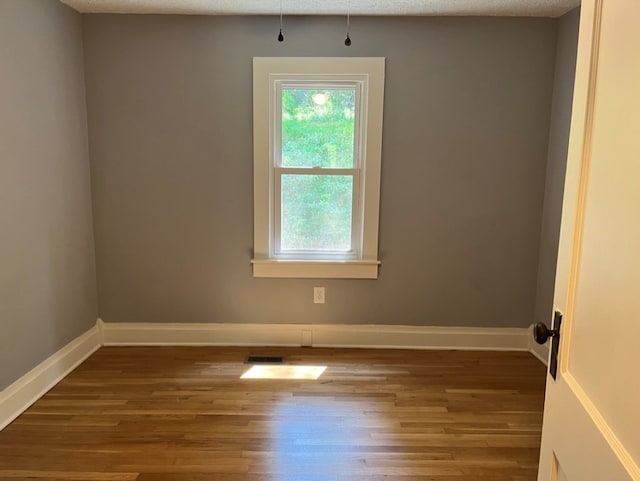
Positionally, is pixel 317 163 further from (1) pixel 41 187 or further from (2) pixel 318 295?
(1) pixel 41 187

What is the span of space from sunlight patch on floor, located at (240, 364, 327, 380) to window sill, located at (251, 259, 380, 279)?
0.62m

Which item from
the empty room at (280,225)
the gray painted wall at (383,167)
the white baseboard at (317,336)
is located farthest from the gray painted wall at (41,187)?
the white baseboard at (317,336)

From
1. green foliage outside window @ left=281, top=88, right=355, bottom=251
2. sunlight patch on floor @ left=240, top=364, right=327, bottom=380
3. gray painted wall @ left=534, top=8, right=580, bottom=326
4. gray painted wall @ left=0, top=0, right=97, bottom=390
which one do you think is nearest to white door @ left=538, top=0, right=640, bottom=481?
sunlight patch on floor @ left=240, top=364, right=327, bottom=380

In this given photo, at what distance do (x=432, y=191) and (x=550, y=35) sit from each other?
121cm

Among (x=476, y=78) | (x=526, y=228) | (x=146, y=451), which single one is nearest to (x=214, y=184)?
(x=146, y=451)

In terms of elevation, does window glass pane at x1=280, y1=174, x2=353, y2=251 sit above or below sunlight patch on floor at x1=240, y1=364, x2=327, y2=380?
above

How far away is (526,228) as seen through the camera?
9.95 ft

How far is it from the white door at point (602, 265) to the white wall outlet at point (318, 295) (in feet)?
7.00

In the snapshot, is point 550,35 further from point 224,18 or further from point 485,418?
point 485,418

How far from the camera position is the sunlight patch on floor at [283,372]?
2717 mm

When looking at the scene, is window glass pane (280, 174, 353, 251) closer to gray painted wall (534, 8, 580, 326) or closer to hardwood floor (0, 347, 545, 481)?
hardwood floor (0, 347, 545, 481)

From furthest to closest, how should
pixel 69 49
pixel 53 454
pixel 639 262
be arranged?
pixel 69 49
pixel 53 454
pixel 639 262

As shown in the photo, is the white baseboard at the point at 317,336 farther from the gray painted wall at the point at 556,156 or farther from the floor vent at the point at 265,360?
the gray painted wall at the point at 556,156

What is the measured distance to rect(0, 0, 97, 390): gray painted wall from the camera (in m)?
2.21
